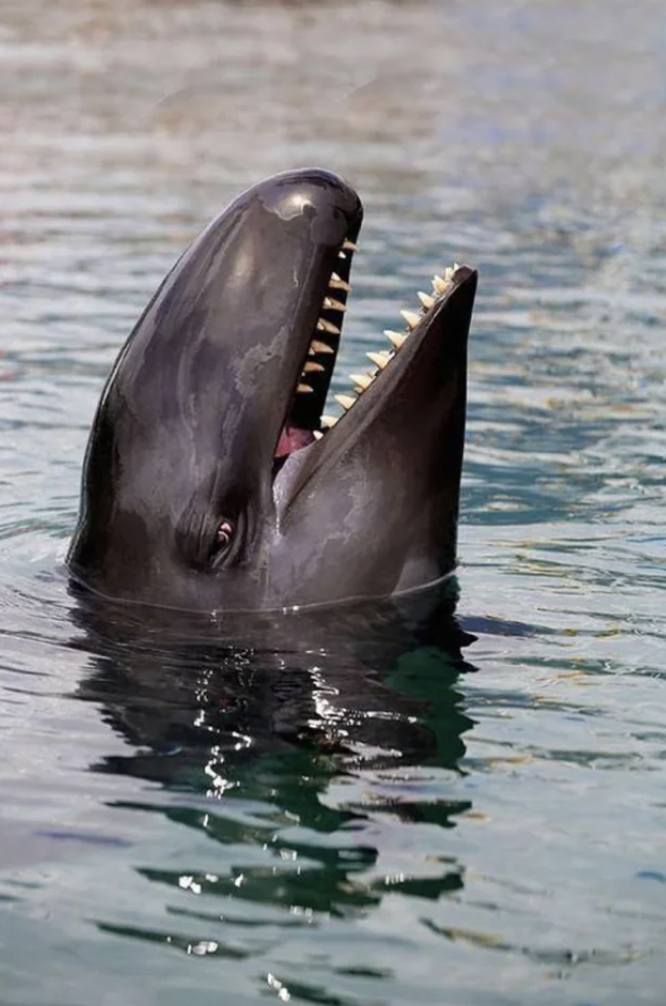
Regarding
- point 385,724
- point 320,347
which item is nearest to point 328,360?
point 320,347

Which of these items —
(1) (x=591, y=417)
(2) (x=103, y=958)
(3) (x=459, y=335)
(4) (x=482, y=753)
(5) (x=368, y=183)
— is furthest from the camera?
(5) (x=368, y=183)

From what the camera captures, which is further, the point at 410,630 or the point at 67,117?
the point at 67,117

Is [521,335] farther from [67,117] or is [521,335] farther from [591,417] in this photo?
[67,117]

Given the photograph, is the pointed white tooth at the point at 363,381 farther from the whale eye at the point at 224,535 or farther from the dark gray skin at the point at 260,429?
the whale eye at the point at 224,535

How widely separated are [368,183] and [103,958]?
14.4m

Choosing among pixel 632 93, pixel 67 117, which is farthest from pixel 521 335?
pixel 632 93

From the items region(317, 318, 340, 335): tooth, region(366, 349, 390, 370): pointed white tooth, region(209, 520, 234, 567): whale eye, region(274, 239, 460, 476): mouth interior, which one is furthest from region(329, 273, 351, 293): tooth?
region(209, 520, 234, 567): whale eye

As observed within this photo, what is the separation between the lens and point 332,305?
658cm

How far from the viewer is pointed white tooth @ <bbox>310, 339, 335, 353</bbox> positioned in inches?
261

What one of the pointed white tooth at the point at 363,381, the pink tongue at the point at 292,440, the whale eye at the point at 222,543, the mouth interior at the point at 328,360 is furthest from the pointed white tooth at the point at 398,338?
the whale eye at the point at 222,543

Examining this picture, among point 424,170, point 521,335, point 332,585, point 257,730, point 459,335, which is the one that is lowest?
point 257,730

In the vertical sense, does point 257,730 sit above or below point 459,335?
below

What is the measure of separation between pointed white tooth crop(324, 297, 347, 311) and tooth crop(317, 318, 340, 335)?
45 mm

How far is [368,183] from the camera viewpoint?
18531mm
